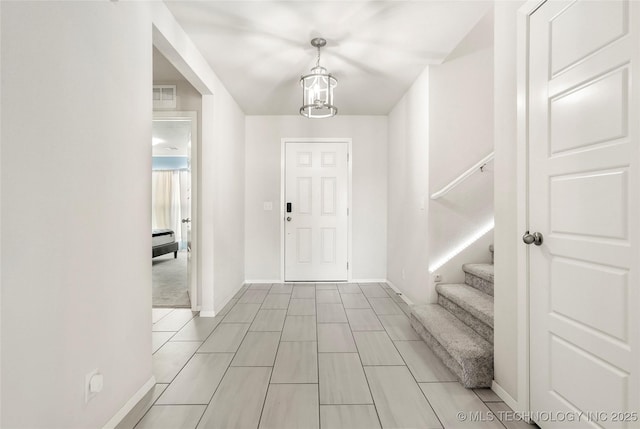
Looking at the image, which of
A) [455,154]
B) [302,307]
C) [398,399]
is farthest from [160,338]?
Result: [455,154]

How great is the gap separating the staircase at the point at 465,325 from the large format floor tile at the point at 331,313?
0.70 metres

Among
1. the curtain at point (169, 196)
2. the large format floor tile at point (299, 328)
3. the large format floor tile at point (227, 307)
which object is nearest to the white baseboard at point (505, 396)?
the large format floor tile at point (299, 328)

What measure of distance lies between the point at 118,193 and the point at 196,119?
204 centimetres

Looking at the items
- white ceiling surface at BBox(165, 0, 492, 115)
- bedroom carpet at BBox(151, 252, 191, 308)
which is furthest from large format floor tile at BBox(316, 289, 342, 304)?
white ceiling surface at BBox(165, 0, 492, 115)

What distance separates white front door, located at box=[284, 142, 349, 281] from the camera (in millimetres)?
4477

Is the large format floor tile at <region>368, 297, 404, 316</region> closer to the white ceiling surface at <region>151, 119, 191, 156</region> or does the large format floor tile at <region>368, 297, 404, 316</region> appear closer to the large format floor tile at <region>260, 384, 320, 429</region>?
the large format floor tile at <region>260, 384, 320, 429</region>

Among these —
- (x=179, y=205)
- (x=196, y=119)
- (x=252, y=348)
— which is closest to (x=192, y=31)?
Result: (x=196, y=119)

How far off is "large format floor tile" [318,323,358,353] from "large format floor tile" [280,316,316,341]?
77 mm

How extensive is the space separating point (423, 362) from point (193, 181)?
9.14 feet

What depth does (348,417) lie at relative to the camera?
1.57 metres

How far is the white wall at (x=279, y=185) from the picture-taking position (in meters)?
4.48

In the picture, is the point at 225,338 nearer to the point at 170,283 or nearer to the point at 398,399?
the point at 398,399

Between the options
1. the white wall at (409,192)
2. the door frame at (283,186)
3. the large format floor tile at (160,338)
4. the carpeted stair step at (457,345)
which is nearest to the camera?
the carpeted stair step at (457,345)

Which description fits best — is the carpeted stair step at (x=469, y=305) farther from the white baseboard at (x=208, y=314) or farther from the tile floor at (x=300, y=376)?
the white baseboard at (x=208, y=314)
